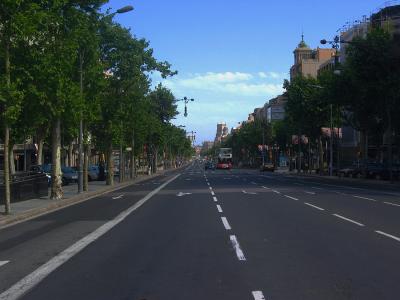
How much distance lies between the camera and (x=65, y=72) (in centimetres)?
2450

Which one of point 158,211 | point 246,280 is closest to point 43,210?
point 158,211

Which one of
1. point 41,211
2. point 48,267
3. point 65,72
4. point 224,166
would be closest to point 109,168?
point 65,72

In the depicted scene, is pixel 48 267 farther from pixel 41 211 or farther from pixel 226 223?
pixel 41 211

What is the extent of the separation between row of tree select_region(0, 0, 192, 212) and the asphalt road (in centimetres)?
512

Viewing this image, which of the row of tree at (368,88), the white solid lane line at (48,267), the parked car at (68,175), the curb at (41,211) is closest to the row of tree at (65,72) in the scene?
the curb at (41,211)

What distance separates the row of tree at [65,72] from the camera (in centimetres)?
1903

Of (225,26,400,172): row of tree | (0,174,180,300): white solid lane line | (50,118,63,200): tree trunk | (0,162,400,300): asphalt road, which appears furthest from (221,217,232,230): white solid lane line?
(225,26,400,172): row of tree

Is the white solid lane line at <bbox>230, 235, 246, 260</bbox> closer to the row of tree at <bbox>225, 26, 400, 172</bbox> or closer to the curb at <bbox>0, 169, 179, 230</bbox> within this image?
the curb at <bbox>0, 169, 179, 230</bbox>

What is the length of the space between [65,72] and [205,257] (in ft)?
51.3

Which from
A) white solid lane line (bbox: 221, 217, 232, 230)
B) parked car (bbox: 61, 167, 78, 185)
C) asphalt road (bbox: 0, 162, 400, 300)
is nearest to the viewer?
asphalt road (bbox: 0, 162, 400, 300)

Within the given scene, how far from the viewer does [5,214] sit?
1980cm

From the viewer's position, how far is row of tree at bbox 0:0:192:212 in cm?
1903

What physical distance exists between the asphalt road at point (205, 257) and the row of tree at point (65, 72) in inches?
202

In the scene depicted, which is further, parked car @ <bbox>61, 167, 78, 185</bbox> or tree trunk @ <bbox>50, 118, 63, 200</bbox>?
parked car @ <bbox>61, 167, 78, 185</bbox>
